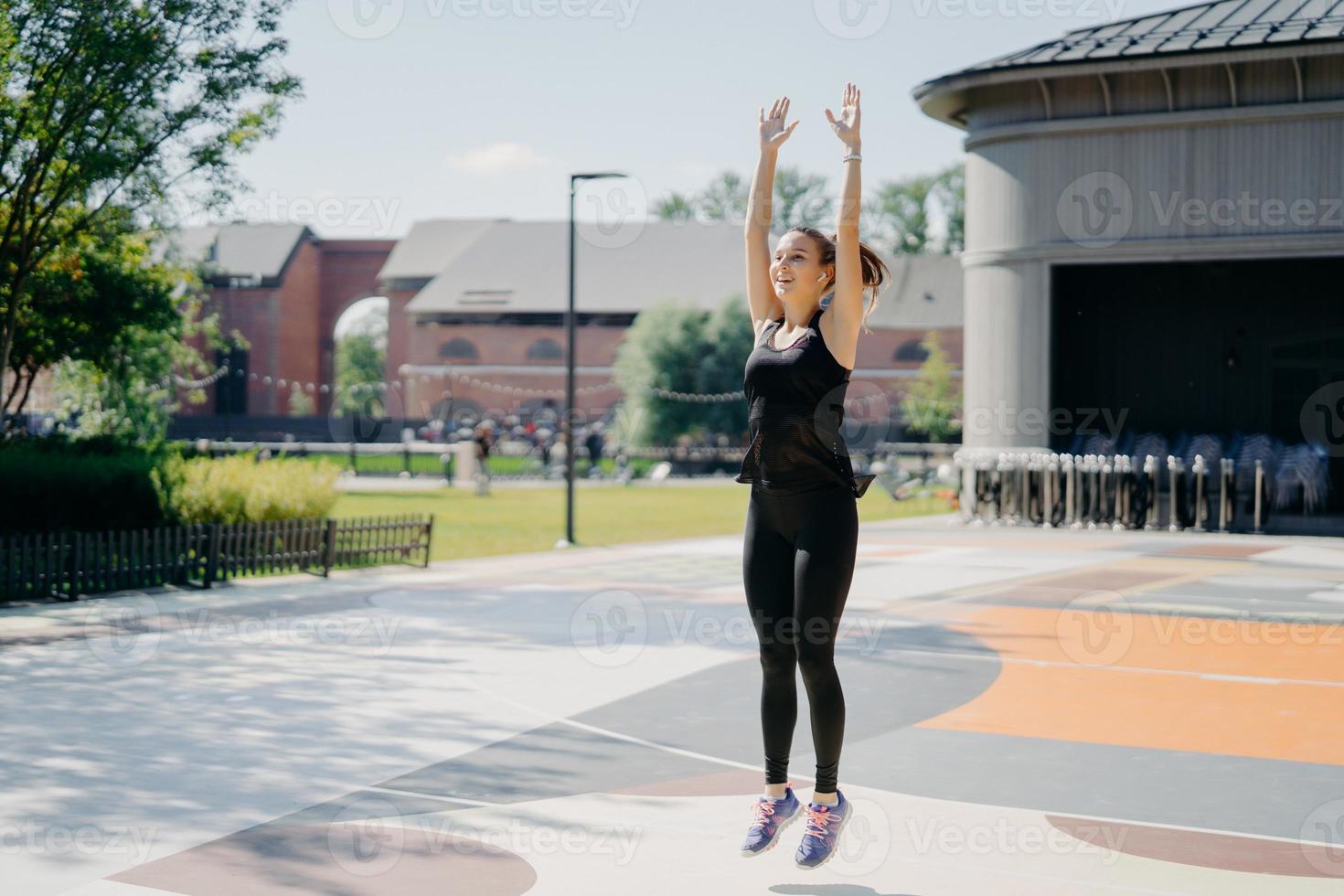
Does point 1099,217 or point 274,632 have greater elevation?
point 1099,217

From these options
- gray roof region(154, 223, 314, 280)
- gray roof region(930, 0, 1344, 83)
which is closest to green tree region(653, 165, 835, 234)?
gray roof region(154, 223, 314, 280)

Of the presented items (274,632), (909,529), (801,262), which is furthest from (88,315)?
(801,262)

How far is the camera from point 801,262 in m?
5.11

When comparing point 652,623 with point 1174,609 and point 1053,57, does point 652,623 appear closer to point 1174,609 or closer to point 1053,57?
point 1174,609

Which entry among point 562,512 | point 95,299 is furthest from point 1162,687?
point 562,512

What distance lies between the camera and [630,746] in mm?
7262

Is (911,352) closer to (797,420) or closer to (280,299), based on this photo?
(280,299)

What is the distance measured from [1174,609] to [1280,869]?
8.48m

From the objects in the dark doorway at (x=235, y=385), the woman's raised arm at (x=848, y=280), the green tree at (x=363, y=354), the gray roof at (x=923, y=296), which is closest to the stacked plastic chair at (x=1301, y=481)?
the woman's raised arm at (x=848, y=280)

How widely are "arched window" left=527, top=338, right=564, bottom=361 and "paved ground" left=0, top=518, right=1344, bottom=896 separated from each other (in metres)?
55.1

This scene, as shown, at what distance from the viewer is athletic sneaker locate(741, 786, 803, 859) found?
4949 millimetres

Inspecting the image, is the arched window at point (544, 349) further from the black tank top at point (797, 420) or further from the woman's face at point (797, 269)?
the black tank top at point (797, 420)

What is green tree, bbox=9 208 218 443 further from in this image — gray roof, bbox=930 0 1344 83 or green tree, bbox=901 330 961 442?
green tree, bbox=901 330 961 442

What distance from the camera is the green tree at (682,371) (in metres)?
55.9
